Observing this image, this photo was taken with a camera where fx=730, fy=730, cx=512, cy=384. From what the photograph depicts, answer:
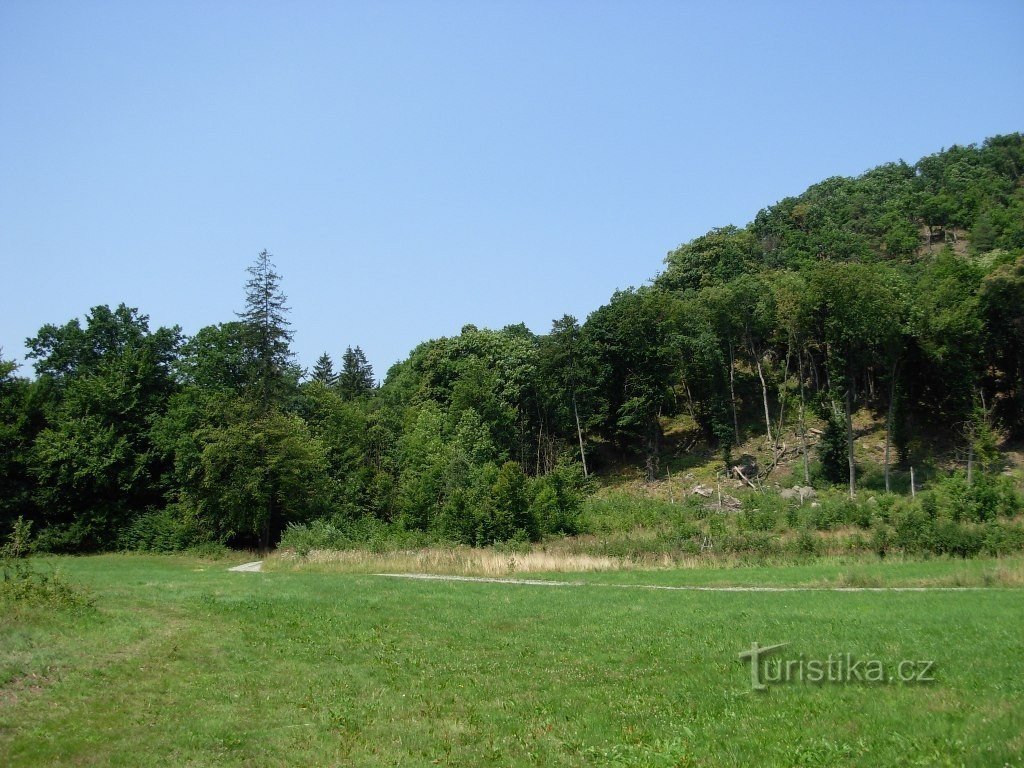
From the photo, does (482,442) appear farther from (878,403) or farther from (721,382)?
(878,403)

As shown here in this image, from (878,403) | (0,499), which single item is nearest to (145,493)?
(0,499)

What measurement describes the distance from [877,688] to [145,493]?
56.0m

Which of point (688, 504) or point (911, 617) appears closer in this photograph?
point (911, 617)

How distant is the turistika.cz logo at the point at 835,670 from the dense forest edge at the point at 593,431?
2137cm

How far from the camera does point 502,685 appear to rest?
41.2 ft

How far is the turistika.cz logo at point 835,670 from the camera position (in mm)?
11719

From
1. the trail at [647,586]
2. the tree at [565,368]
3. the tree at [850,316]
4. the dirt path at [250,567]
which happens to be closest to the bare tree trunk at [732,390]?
the tree at [850,316]

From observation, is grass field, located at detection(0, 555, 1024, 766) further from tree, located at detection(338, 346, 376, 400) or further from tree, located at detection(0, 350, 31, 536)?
tree, located at detection(338, 346, 376, 400)

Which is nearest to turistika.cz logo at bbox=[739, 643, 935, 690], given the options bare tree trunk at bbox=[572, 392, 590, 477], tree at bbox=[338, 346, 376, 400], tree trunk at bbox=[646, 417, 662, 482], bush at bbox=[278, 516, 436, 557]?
bush at bbox=[278, 516, 436, 557]

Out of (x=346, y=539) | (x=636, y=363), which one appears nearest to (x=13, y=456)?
(x=346, y=539)

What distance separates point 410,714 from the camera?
36.7ft

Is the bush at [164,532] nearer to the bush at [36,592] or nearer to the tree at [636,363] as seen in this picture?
the bush at [36,592]

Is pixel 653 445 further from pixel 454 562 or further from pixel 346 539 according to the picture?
pixel 454 562

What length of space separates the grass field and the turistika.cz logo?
9.9 inches
